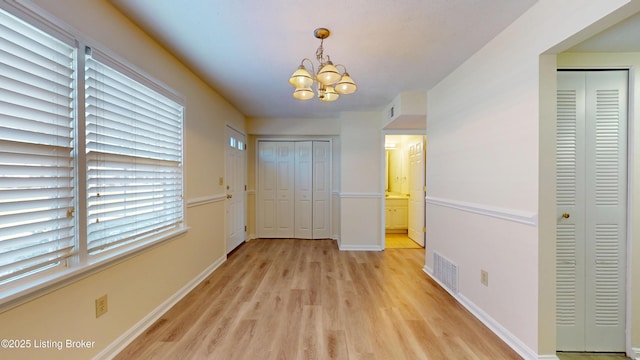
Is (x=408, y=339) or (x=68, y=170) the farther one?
(x=408, y=339)

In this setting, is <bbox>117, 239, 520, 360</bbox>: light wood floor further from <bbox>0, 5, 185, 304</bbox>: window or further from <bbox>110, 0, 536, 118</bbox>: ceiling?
<bbox>110, 0, 536, 118</bbox>: ceiling

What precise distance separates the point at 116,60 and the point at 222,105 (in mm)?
1906

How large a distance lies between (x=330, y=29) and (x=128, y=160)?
179 centimetres

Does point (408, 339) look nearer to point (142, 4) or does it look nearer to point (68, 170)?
point (68, 170)

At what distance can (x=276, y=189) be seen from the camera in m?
5.19

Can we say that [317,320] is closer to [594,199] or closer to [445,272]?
[445,272]

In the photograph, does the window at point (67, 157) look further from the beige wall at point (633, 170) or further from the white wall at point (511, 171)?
the beige wall at point (633, 170)

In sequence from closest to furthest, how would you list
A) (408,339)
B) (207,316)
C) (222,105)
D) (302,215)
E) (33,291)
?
(33,291) < (408,339) < (207,316) < (222,105) < (302,215)

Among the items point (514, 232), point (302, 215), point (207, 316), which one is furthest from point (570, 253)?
point (302, 215)

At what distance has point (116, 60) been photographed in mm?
1742

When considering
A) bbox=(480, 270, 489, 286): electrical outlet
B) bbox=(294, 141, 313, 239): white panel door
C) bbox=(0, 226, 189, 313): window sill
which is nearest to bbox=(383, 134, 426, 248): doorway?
bbox=(294, 141, 313, 239): white panel door

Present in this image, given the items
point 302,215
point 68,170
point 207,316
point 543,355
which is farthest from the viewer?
point 302,215

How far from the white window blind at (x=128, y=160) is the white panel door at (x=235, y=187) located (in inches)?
58.6

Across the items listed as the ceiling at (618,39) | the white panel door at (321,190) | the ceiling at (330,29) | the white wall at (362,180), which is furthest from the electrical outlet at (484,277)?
the white panel door at (321,190)
